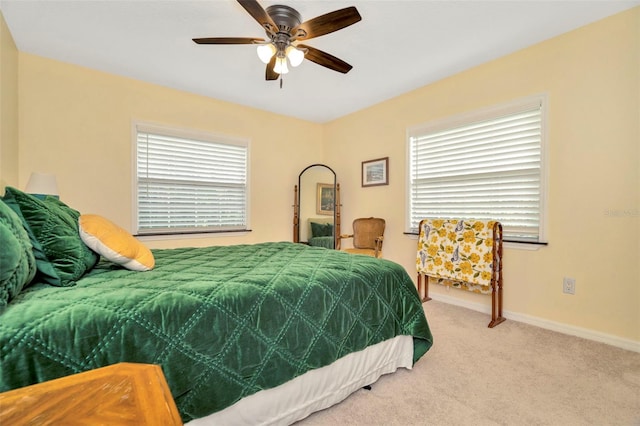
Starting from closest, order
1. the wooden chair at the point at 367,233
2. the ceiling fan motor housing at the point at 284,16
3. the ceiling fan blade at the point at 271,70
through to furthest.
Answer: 1. the ceiling fan motor housing at the point at 284,16
2. the ceiling fan blade at the point at 271,70
3. the wooden chair at the point at 367,233

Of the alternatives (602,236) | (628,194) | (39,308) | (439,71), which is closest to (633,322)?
(602,236)

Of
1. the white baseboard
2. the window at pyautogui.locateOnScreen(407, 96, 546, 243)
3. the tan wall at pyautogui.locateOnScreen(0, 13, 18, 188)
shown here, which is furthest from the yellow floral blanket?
the tan wall at pyautogui.locateOnScreen(0, 13, 18, 188)

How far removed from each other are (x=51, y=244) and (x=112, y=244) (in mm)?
229

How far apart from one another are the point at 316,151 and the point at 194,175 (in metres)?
2.07

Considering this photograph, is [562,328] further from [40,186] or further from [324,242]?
[40,186]

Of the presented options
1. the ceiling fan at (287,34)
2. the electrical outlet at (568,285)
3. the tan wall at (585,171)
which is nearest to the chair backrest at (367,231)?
the tan wall at (585,171)

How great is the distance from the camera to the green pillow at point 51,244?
1.26 meters

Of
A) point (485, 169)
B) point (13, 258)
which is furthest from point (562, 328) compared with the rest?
point (13, 258)

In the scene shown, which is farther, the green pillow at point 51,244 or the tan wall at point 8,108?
the tan wall at point 8,108

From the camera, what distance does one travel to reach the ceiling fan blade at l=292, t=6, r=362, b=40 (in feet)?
5.66

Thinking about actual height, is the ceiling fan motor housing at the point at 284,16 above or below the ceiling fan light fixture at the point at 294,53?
above

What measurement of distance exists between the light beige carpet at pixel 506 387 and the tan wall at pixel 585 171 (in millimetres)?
377

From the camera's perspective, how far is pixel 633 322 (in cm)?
217

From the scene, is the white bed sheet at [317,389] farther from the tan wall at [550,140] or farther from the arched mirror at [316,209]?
the arched mirror at [316,209]
